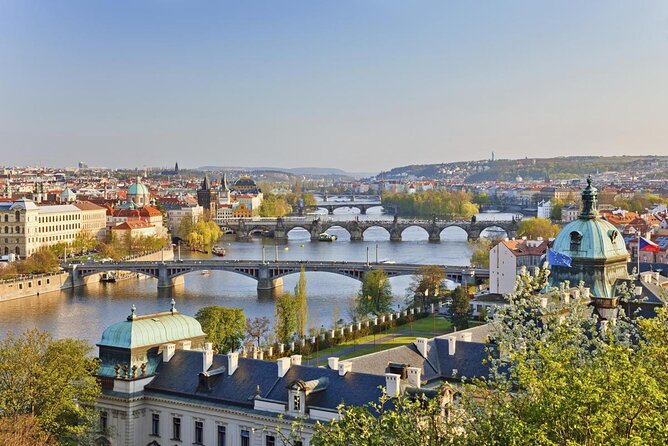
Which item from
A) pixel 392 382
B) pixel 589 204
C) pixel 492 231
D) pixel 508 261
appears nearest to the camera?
pixel 392 382

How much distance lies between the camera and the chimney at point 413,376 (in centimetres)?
2283

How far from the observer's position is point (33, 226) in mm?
81812

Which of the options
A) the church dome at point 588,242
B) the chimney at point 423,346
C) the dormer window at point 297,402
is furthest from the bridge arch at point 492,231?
the dormer window at point 297,402

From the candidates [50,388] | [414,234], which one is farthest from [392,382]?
[414,234]

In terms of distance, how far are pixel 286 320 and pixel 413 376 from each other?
20216mm

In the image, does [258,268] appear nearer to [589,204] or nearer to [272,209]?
[589,204]

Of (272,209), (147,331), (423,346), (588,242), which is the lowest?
(272,209)

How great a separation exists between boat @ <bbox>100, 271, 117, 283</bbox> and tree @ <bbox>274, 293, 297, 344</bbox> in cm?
3140

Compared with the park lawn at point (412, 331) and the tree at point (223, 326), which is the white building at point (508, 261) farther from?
the tree at point (223, 326)

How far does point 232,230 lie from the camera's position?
12262 centimetres

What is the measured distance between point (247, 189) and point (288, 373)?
172 metres

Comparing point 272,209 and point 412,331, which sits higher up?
point 272,209

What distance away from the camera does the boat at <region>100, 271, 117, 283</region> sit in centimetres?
7290

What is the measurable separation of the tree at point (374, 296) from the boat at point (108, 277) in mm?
25740
